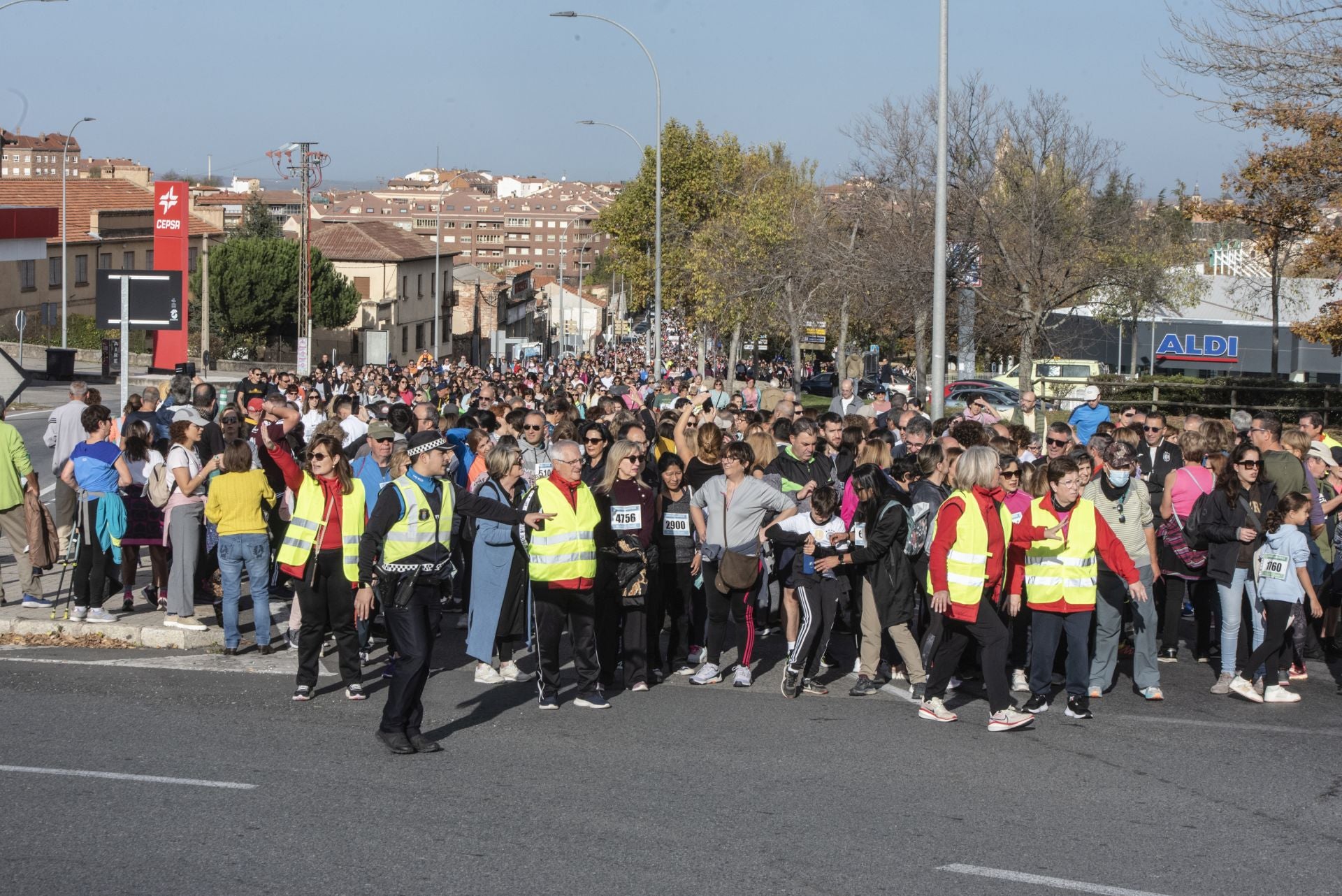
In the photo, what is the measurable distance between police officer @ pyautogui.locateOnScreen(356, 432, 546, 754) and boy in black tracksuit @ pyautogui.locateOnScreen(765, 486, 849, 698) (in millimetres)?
2394

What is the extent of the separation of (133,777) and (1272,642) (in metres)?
7.11

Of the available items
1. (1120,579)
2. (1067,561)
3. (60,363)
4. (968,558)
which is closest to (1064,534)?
(1067,561)

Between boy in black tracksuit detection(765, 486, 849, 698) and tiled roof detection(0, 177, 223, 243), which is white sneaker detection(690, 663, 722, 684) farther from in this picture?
tiled roof detection(0, 177, 223, 243)

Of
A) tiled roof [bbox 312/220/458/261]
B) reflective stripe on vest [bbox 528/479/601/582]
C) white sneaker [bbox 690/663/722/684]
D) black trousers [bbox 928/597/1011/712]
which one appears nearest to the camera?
black trousers [bbox 928/597/1011/712]

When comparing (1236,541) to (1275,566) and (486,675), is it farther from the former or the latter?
(486,675)

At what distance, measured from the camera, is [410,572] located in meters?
7.74

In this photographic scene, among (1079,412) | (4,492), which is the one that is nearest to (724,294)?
(1079,412)

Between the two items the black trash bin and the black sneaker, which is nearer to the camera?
the black sneaker

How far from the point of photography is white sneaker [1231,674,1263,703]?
948cm

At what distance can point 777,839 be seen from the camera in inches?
251

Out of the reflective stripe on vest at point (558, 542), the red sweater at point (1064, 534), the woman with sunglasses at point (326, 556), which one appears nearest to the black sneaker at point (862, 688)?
the red sweater at point (1064, 534)

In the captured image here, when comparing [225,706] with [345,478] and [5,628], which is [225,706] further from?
[5,628]

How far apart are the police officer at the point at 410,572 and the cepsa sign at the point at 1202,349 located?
54.2 meters

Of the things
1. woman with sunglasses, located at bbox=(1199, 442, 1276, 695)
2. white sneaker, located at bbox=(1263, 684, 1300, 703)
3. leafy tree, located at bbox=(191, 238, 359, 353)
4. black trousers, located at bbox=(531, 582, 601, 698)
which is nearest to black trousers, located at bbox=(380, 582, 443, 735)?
black trousers, located at bbox=(531, 582, 601, 698)
